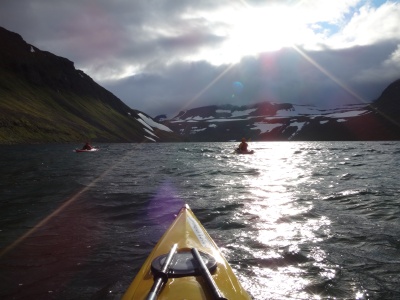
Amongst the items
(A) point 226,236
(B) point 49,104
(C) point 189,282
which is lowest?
(A) point 226,236

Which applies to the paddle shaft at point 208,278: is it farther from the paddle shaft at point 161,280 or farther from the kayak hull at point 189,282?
the paddle shaft at point 161,280

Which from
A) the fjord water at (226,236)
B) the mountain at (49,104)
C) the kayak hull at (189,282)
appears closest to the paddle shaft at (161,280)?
the kayak hull at (189,282)

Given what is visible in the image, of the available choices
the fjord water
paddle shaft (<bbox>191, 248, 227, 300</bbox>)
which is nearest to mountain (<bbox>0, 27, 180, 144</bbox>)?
the fjord water

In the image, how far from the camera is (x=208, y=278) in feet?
15.6

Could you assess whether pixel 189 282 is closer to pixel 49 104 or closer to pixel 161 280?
pixel 161 280

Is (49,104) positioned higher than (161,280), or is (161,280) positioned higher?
(49,104)

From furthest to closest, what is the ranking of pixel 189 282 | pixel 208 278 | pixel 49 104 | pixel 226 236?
pixel 49 104 → pixel 226 236 → pixel 189 282 → pixel 208 278

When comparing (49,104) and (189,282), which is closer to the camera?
(189,282)

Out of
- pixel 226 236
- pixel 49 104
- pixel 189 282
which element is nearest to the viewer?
pixel 189 282

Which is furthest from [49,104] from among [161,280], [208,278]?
[208,278]

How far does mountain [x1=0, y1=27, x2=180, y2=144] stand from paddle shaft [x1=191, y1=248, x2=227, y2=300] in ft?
323

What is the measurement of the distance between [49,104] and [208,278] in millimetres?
154188

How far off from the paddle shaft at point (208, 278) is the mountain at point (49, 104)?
9834cm

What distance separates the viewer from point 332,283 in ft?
20.9
